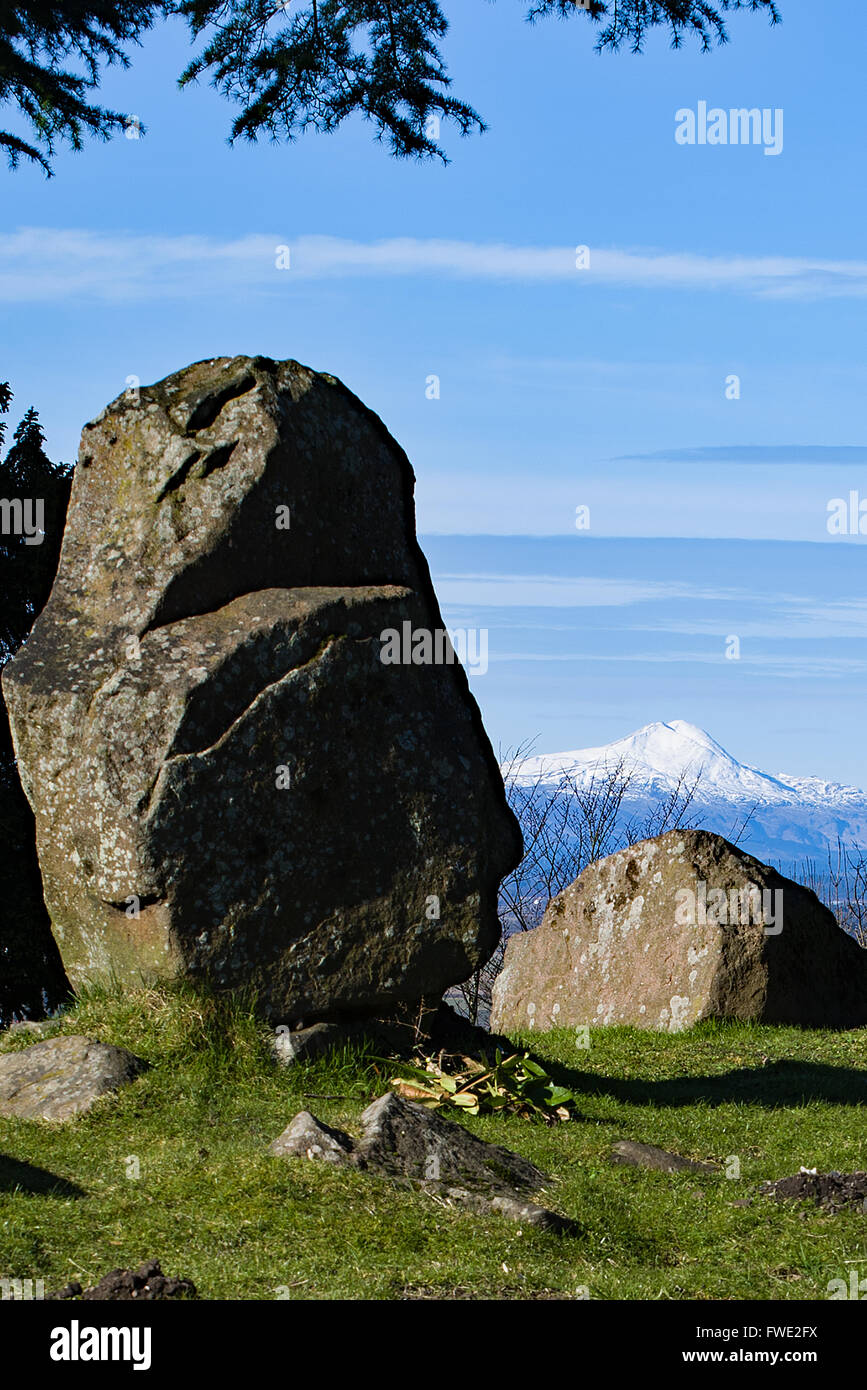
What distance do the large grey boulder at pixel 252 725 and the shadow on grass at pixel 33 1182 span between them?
1929mm

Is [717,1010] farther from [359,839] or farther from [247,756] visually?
[247,756]

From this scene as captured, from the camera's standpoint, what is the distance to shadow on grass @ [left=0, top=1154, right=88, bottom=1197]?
7586mm

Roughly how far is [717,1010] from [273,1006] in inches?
288

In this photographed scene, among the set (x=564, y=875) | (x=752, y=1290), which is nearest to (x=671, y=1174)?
(x=752, y=1290)

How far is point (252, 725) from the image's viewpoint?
9.73m

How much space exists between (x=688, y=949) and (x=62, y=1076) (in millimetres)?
8610

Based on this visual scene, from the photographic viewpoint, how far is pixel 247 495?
10.2m

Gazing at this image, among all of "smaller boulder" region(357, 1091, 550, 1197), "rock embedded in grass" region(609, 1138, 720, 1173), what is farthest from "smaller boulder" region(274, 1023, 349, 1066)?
"rock embedded in grass" region(609, 1138, 720, 1173)

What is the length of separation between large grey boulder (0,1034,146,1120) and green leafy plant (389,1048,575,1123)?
6.37 feet

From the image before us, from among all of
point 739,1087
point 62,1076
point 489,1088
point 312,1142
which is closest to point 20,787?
point 62,1076

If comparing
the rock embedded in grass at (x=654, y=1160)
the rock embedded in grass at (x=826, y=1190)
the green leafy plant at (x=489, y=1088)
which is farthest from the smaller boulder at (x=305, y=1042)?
the rock embedded in grass at (x=826, y=1190)

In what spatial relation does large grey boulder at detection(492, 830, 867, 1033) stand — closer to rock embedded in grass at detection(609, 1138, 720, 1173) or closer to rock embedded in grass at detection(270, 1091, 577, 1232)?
rock embedded in grass at detection(609, 1138, 720, 1173)

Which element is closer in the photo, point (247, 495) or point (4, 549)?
point (247, 495)

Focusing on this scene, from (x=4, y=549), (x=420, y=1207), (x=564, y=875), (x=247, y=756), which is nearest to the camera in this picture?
(x=420, y=1207)
